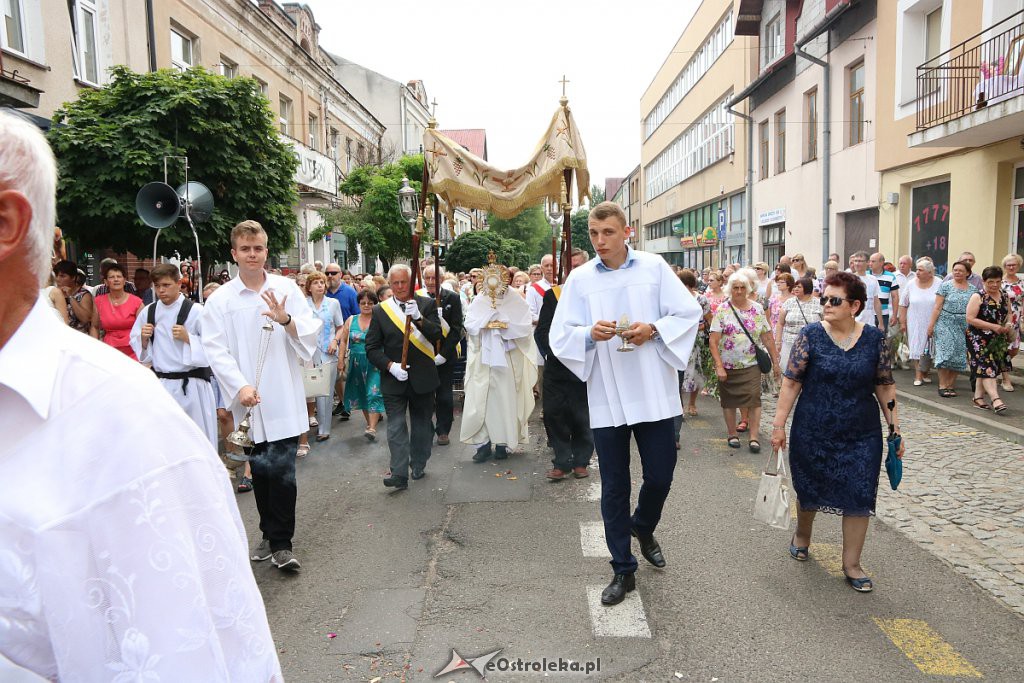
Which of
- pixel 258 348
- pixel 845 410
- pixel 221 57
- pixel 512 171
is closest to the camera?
pixel 845 410

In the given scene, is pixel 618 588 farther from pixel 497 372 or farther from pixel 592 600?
pixel 497 372

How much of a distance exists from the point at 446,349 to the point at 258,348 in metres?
2.94

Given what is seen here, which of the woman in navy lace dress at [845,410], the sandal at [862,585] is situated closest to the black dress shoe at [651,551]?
the woman in navy lace dress at [845,410]

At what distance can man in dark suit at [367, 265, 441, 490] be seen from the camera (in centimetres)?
671

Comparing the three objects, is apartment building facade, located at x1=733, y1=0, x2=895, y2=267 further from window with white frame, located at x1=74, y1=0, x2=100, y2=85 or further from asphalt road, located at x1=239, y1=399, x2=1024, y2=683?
window with white frame, located at x1=74, y1=0, x2=100, y2=85

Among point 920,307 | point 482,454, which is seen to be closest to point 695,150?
point 920,307

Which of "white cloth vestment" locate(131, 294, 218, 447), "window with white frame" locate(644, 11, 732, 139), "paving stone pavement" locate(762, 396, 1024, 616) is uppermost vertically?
"window with white frame" locate(644, 11, 732, 139)

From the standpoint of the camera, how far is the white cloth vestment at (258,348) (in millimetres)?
4750

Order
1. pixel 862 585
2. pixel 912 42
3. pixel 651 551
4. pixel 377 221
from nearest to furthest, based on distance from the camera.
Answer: pixel 862 585, pixel 651 551, pixel 912 42, pixel 377 221

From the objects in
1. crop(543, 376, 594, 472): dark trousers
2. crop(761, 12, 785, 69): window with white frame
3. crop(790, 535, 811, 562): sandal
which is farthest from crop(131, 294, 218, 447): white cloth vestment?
crop(761, 12, 785, 69): window with white frame

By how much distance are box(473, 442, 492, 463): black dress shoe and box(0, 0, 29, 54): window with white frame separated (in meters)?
9.89

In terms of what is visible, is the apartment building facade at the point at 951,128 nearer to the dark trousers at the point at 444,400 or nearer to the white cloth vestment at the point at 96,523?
the dark trousers at the point at 444,400

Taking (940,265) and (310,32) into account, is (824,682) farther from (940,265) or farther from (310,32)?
(310,32)

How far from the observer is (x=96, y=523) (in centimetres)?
106
